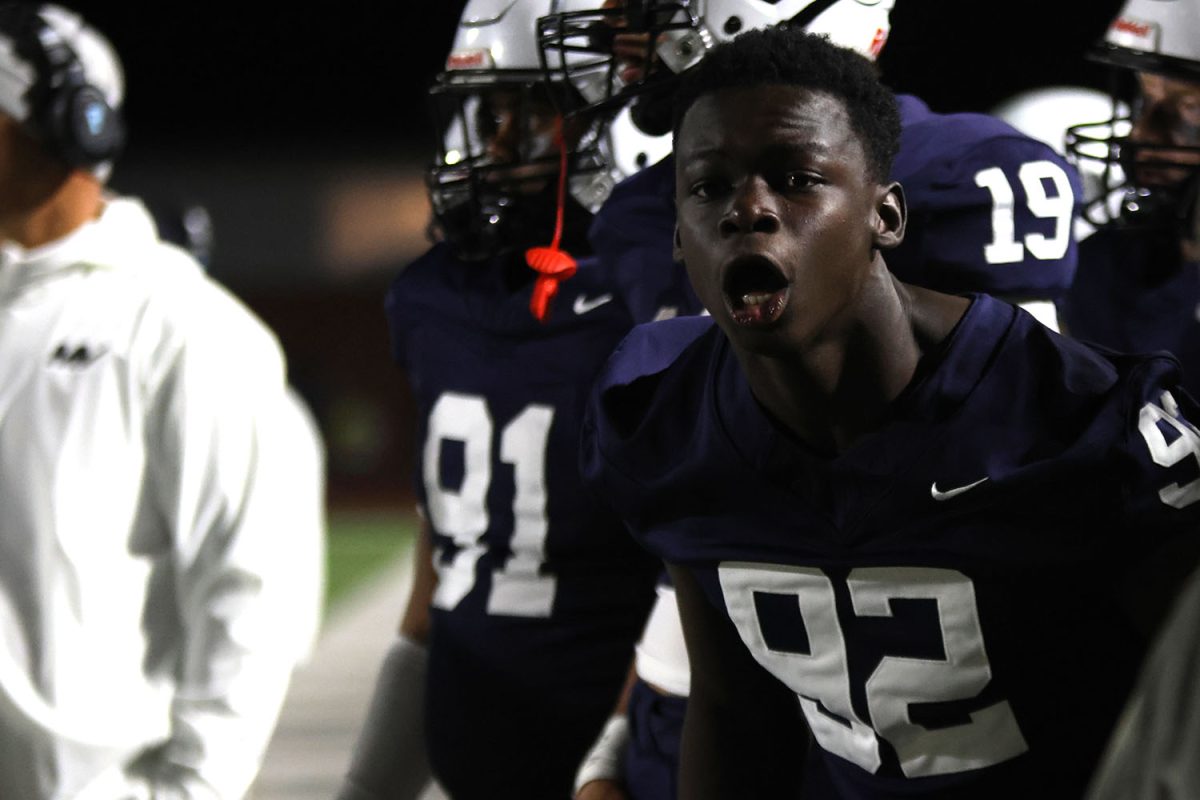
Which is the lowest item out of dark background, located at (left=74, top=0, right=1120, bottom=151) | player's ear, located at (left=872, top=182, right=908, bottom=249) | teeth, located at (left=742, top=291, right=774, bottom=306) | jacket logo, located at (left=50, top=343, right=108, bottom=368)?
dark background, located at (left=74, top=0, right=1120, bottom=151)

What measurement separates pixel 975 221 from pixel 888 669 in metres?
0.45

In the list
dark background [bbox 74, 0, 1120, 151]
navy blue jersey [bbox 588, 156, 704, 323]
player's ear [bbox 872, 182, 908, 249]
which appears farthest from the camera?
dark background [bbox 74, 0, 1120, 151]

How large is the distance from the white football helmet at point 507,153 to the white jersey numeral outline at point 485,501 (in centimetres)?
25

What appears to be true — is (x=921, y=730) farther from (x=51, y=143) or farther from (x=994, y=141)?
(x=51, y=143)

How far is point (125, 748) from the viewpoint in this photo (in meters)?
1.78

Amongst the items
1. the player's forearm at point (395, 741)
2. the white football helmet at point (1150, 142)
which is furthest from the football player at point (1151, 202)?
the player's forearm at point (395, 741)

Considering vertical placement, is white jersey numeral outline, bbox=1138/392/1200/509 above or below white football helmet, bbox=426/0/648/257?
above

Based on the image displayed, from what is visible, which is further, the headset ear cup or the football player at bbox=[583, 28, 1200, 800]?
the headset ear cup

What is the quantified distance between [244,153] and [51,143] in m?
12.2

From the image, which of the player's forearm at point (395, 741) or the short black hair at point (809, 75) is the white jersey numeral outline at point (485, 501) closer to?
the player's forearm at point (395, 741)

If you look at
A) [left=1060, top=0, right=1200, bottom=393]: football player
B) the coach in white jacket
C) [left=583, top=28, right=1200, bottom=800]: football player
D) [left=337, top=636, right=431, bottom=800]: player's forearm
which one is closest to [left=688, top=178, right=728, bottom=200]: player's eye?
[left=583, top=28, right=1200, bottom=800]: football player

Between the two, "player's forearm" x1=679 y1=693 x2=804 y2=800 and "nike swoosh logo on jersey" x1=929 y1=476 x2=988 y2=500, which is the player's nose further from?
"player's forearm" x1=679 y1=693 x2=804 y2=800

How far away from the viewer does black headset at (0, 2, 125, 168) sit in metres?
1.98

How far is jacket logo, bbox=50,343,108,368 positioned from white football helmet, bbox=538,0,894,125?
659mm
